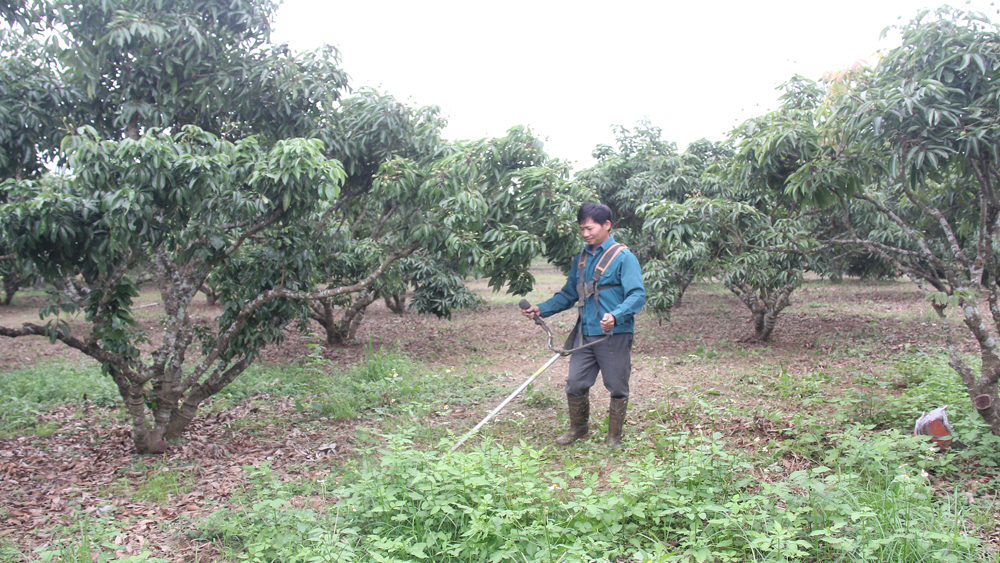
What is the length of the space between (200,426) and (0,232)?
110 inches

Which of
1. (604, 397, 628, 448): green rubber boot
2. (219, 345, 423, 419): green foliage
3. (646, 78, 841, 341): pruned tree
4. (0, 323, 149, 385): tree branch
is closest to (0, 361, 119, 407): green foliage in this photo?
(219, 345, 423, 419): green foliage

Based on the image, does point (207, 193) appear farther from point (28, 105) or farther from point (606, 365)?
point (606, 365)

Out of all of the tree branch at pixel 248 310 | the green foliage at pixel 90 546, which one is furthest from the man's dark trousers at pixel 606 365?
the green foliage at pixel 90 546

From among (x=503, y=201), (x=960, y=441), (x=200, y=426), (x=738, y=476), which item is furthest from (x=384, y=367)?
(x=960, y=441)

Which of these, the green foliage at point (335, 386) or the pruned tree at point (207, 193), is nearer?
the pruned tree at point (207, 193)

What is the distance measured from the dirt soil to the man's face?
144cm

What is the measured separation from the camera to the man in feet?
13.6

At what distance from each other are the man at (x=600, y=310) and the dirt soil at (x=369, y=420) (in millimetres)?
402

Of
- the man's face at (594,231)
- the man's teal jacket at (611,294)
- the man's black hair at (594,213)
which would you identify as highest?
the man's black hair at (594,213)

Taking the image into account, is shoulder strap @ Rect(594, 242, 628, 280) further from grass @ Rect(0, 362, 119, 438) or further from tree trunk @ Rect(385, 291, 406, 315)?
tree trunk @ Rect(385, 291, 406, 315)

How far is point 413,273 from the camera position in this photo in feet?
38.7

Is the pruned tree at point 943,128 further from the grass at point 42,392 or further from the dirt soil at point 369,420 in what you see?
the grass at point 42,392

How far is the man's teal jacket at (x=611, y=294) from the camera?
13.3ft

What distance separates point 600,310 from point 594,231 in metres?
0.55
